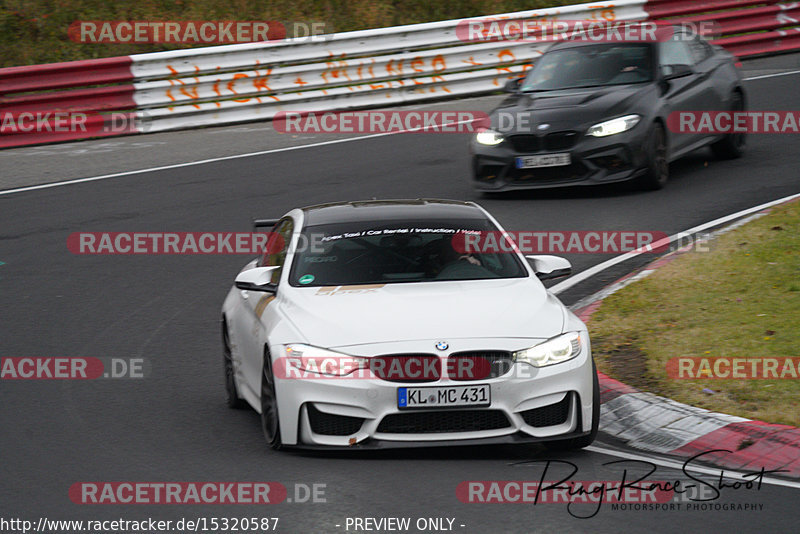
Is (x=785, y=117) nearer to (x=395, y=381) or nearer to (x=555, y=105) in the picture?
(x=555, y=105)

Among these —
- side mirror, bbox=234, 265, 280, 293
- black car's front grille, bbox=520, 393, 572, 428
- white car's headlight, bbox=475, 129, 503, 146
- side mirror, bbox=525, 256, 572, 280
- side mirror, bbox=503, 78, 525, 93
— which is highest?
side mirror, bbox=234, 265, 280, 293

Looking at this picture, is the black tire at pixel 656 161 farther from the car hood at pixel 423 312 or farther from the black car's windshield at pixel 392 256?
the car hood at pixel 423 312

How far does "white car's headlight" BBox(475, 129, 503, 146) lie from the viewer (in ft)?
48.6

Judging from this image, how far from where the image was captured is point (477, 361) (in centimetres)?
697

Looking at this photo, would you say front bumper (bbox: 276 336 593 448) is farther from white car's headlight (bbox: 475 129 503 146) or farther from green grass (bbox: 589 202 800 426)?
white car's headlight (bbox: 475 129 503 146)

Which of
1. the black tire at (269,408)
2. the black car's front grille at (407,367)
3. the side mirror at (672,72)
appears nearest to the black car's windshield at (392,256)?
the black tire at (269,408)

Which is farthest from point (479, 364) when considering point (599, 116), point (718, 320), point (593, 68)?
point (593, 68)

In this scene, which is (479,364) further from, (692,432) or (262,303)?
(262,303)

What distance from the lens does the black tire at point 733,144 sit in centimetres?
1655

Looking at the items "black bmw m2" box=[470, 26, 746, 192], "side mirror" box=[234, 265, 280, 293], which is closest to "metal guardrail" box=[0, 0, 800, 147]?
"black bmw m2" box=[470, 26, 746, 192]

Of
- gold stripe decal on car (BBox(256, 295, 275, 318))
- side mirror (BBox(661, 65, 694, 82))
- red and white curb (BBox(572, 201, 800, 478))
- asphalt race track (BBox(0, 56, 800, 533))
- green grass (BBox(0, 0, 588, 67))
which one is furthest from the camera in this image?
green grass (BBox(0, 0, 588, 67))

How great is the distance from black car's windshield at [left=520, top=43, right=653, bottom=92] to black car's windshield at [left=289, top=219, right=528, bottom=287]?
7.43 meters

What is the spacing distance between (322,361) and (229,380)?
1746mm

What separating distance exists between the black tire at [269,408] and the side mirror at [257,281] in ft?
2.28
